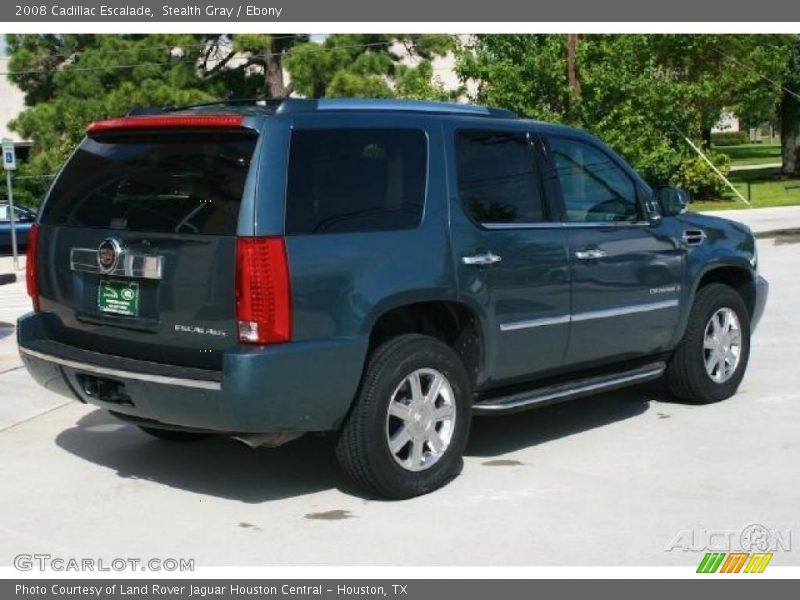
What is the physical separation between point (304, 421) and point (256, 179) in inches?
44.7

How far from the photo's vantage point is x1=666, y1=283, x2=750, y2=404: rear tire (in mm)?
7613

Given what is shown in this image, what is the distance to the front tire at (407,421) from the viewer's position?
18.3 ft

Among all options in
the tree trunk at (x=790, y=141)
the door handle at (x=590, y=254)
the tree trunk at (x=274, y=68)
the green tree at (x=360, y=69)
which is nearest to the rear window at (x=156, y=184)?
the door handle at (x=590, y=254)

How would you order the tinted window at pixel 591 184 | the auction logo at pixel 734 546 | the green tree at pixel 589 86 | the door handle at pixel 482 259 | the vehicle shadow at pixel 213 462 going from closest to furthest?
the auction logo at pixel 734 546 → the door handle at pixel 482 259 → the vehicle shadow at pixel 213 462 → the tinted window at pixel 591 184 → the green tree at pixel 589 86

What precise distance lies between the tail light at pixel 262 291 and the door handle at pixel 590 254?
2084 millimetres

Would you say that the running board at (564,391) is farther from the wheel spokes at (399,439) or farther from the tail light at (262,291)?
the tail light at (262,291)

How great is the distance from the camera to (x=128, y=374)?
5.52 metres

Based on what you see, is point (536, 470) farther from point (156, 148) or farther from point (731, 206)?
point (731, 206)

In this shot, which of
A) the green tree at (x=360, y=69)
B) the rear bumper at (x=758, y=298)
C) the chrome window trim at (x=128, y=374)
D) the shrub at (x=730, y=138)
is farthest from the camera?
the shrub at (x=730, y=138)

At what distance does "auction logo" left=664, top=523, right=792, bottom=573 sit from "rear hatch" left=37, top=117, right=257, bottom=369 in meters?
2.22

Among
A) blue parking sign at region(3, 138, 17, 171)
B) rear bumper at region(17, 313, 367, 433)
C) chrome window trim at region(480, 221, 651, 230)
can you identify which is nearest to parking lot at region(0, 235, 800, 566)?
rear bumper at region(17, 313, 367, 433)

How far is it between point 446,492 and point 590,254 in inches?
66.6

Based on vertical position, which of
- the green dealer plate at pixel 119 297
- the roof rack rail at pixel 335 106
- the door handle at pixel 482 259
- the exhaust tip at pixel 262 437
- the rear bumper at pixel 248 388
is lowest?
the exhaust tip at pixel 262 437

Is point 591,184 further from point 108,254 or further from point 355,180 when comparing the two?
point 108,254
